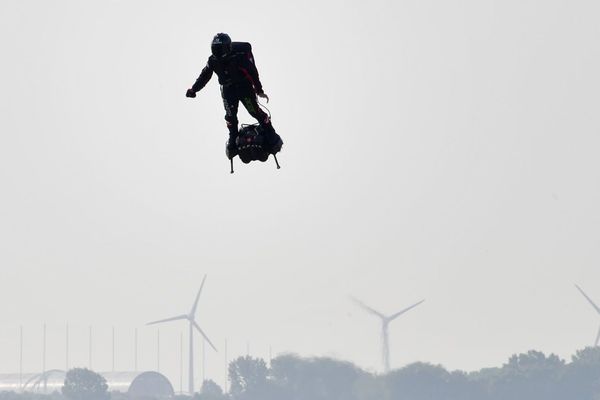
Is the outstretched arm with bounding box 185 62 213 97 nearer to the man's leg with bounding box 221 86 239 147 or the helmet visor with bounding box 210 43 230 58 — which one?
the man's leg with bounding box 221 86 239 147

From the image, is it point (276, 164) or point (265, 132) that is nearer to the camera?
A: point (276, 164)

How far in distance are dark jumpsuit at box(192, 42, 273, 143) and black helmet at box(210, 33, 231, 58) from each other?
0.79 feet

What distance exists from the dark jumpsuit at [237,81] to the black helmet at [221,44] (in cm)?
24

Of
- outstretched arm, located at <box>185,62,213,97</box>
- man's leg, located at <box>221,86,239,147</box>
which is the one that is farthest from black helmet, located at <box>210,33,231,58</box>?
man's leg, located at <box>221,86,239,147</box>

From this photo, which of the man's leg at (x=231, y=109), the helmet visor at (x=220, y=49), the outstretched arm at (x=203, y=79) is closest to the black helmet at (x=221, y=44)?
the helmet visor at (x=220, y=49)

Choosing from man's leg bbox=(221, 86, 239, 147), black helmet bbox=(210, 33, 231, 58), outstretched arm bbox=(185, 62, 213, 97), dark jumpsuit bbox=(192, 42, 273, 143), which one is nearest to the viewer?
black helmet bbox=(210, 33, 231, 58)

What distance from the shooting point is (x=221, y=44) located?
73.2 metres

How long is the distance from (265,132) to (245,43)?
490cm

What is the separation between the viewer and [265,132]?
253ft

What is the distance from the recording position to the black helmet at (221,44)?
72938 mm

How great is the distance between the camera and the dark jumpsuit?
73.9 m

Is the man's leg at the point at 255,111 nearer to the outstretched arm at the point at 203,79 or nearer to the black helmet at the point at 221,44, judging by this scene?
the outstretched arm at the point at 203,79

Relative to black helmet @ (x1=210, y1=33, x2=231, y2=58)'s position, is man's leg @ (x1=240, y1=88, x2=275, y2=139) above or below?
below

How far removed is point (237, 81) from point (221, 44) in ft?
7.19
